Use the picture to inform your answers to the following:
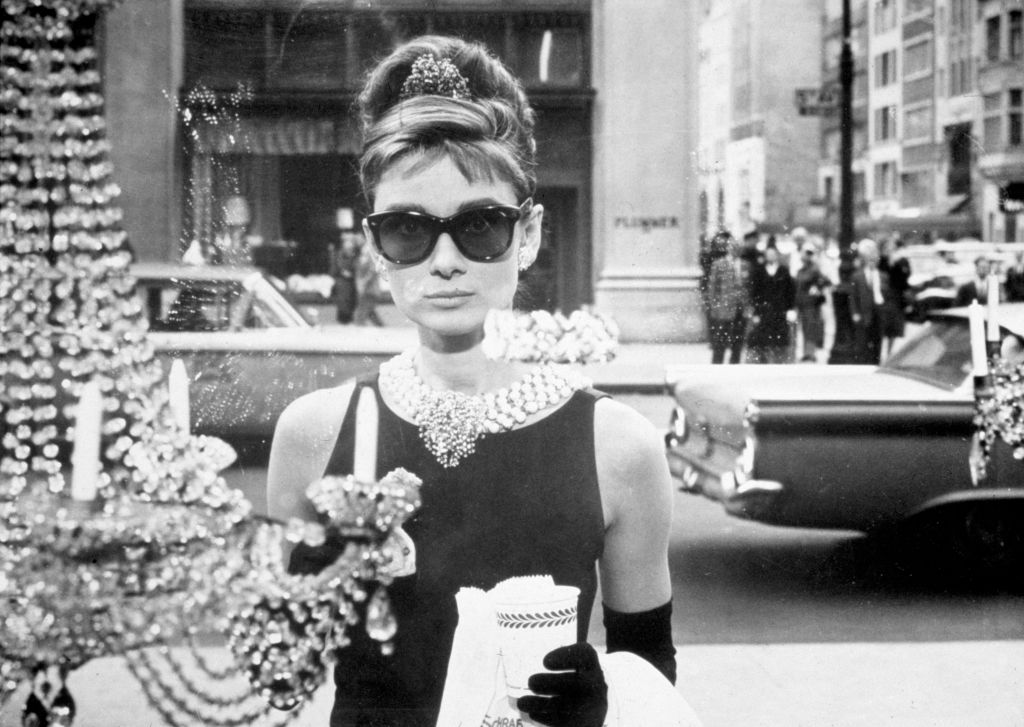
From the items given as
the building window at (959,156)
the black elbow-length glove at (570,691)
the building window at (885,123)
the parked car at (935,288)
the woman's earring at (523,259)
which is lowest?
the black elbow-length glove at (570,691)

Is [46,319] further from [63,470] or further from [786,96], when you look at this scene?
[786,96]

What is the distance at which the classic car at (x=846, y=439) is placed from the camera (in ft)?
9.01

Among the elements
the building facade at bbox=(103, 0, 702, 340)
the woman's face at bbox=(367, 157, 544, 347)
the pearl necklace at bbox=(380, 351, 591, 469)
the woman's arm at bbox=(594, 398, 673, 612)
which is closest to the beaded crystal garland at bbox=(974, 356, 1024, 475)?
the building facade at bbox=(103, 0, 702, 340)

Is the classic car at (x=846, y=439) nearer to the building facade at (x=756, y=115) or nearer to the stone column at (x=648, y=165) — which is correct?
the stone column at (x=648, y=165)

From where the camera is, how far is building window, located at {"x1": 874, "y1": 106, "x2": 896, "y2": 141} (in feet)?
8.61

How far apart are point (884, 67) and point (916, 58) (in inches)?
2.5

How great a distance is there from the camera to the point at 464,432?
2.09 meters

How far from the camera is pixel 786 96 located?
100 inches

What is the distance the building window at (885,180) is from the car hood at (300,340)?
3.46 feet

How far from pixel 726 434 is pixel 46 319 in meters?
1.39

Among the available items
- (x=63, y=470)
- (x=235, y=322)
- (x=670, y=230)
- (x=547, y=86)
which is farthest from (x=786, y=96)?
(x=63, y=470)

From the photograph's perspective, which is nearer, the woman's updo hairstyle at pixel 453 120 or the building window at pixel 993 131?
the woman's updo hairstyle at pixel 453 120

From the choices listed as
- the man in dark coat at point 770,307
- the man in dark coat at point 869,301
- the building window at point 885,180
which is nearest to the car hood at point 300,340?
the man in dark coat at point 770,307

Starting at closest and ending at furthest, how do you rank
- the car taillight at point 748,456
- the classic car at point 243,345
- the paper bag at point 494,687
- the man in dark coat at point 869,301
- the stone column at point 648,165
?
the paper bag at point 494,687, the classic car at point 243,345, the stone column at point 648,165, the man in dark coat at point 869,301, the car taillight at point 748,456
